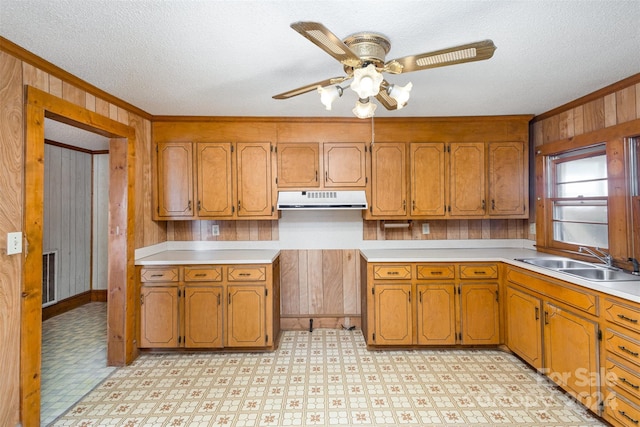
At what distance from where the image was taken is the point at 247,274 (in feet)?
9.30

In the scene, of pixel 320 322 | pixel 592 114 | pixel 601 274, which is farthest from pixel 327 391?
pixel 592 114

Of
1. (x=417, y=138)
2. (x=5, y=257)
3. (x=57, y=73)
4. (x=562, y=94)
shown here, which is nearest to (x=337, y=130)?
(x=417, y=138)

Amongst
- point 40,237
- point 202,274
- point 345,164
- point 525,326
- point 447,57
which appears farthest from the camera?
point 345,164

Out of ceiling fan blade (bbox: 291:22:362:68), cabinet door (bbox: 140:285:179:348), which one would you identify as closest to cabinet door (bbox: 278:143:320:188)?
cabinet door (bbox: 140:285:179:348)

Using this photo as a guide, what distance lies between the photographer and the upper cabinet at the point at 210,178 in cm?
313

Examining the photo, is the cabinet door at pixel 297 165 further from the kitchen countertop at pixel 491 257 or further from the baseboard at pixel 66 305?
the baseboard at pixel 66 305

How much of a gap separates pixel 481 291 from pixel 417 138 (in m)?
1.68

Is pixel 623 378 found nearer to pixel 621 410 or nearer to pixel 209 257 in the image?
pixel 621 410

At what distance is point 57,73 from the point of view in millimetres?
2029

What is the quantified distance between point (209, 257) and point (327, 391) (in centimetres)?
165

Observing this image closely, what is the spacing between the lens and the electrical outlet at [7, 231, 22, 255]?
172 cm

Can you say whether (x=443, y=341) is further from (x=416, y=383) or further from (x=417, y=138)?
(x=417, y=138)

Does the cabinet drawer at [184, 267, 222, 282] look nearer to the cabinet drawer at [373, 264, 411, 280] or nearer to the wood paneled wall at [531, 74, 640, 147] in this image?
the cabinet drawer at [373, 264, 411, 280]

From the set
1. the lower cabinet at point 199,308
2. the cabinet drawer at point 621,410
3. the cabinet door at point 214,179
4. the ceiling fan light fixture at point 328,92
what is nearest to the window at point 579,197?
the cabinet drawer at point 621,410
